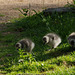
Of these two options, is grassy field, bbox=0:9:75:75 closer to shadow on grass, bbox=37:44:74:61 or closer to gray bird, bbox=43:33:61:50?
shadow on grass, bbox=37:44:74:61

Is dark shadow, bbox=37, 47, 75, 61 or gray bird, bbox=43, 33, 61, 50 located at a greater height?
gray bird, bbox=43, 33, 61, 50

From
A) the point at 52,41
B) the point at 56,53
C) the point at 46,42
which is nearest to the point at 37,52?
the point at 46,42

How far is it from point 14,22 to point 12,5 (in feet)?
18.2

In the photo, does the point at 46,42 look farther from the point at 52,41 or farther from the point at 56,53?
the point at 56,53

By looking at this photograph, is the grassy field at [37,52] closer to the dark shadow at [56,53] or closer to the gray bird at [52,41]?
the dark shadow at [56,53]

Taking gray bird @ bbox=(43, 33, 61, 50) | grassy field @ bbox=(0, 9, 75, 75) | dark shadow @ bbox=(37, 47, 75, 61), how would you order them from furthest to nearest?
1. gray bird @ bbox=(43, 33, 61, 50)
2. dark shadow @ bbox=(37, 47, 75, 61)
3. grassy field @ bbox=(0, 9, 75, 75)

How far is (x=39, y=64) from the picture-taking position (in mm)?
5863

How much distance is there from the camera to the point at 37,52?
294 inches

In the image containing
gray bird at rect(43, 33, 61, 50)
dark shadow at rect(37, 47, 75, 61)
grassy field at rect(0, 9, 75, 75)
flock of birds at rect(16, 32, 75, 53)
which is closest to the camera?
grassy field at rect(0, 9, 75, 75)

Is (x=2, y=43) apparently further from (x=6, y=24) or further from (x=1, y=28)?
(x=6, y=24)

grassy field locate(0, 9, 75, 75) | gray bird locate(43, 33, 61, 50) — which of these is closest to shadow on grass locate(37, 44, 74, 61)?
grassy field locate(0, 9, 75, 75)

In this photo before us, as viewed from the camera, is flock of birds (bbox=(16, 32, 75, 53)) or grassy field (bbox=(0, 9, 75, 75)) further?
flock of birds (bbox=(16, 32, 75, 53))

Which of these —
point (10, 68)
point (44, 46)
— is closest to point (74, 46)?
point (44, 46)

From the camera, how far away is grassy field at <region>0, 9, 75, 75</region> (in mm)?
5750
